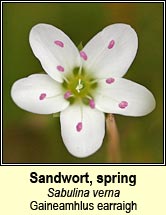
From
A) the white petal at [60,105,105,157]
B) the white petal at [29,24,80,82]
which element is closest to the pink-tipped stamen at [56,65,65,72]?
the white petal at [29,24,80,82]

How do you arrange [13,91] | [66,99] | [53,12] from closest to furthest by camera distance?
[13,91]
[66,99]
[53,12]

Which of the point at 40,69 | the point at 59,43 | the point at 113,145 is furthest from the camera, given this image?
the point at 40,69

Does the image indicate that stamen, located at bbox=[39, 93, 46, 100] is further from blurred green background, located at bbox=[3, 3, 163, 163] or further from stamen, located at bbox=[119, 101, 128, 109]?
blurred green background, located at bbox=[3, 3, 163, 163]

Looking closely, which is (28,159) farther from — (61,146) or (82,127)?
(82,127)

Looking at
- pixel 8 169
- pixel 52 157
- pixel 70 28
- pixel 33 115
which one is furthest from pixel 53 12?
pixel 8 169

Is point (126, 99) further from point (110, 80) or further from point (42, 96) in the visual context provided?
point (42, 96)

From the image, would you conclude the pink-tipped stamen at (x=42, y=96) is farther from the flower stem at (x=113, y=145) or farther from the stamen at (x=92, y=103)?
the flower stem at (x=113, y=145)

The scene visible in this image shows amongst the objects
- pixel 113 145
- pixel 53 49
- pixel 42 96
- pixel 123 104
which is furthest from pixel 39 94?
pixel 113 145
